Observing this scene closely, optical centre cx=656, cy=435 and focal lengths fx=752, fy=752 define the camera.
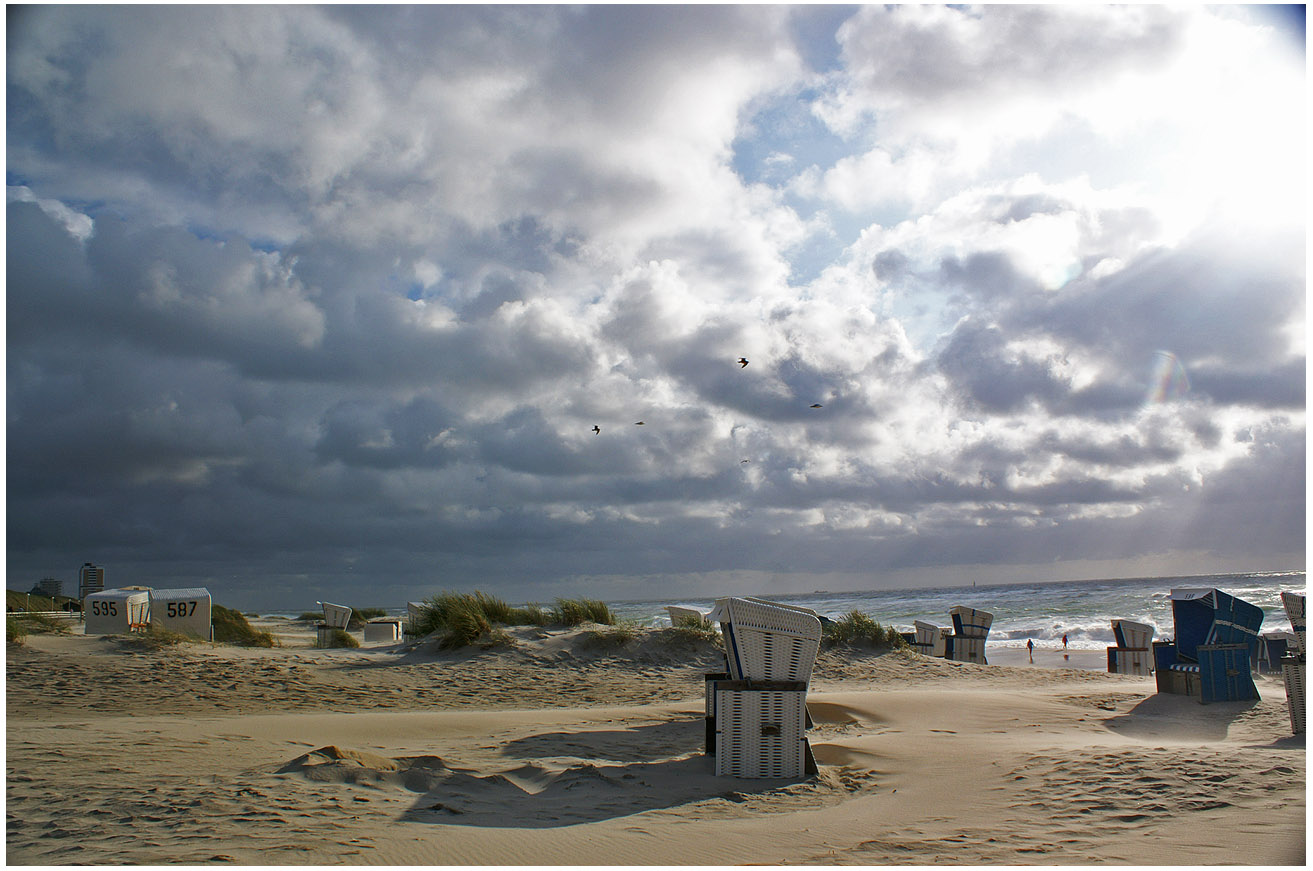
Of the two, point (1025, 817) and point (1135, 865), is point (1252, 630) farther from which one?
point (1135, 865)

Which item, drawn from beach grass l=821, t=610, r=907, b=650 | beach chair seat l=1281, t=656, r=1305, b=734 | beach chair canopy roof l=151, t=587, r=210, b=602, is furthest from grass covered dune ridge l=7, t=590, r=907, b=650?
beach chair seat l=1281, t=656, r=1305, b=734

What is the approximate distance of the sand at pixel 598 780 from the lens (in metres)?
4.62

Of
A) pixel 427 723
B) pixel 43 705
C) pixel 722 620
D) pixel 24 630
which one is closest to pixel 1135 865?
pixel 722 620

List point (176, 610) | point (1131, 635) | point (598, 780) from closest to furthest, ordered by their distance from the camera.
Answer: point (598, 780)
point (176, 610)
point (1131, 635)

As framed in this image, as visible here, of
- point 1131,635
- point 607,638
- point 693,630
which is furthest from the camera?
point 1131,635

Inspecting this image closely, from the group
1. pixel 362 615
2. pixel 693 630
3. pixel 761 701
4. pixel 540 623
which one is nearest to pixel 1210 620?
pixel 693 630

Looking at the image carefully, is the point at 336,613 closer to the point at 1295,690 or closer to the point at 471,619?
the point at 471,619

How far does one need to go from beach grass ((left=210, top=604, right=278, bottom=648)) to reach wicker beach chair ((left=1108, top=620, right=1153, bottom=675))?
22984mm

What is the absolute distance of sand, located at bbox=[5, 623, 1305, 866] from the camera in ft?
15.2

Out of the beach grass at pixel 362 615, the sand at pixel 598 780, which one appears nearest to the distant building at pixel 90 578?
the beach grass at pixel 362 615

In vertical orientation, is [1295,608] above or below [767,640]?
below

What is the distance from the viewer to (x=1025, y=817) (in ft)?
18.1

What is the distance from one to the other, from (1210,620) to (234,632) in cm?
2301

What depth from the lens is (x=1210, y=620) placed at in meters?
12.4
